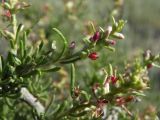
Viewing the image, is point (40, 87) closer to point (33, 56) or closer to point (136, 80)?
point (33, 56)

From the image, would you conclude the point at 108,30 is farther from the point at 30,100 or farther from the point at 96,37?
the point at 30,100

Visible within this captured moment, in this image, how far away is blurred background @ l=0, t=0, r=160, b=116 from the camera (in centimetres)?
358

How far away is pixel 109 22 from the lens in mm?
3973

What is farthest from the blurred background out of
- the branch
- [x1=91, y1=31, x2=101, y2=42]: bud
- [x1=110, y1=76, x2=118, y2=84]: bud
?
[x1=110, y1=76, x2=118, y2=84]: bud

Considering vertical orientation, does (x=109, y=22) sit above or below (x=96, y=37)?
above

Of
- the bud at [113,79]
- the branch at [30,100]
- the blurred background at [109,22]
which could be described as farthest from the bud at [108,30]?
the blurred background at [109,22]

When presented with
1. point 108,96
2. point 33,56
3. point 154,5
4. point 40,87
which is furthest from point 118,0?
point 154,5

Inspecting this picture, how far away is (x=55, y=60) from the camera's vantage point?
185 centimetres

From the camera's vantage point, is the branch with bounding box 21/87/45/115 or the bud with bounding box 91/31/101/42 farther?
the branch with bounding box 21/87/45/115

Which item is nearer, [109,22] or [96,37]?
[96,37]

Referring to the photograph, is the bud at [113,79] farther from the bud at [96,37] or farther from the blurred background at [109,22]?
the blurred background at [109,22]

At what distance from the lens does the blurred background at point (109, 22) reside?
11.7ft

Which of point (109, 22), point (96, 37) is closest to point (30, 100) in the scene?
point (96, 37)

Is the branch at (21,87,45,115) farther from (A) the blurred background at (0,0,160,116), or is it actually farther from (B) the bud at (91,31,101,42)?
(B) the bud at (91,31,101,42)
